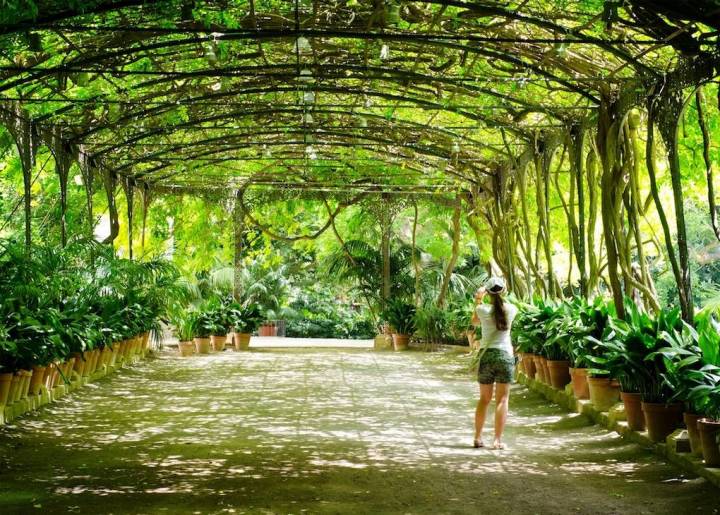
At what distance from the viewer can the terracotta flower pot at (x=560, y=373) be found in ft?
27.9

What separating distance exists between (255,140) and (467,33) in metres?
6.22

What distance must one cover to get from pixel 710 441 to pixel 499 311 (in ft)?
5.68

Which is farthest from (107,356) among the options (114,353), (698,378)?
(698,378)

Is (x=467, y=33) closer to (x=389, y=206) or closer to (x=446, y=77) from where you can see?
(x=446, y=77)

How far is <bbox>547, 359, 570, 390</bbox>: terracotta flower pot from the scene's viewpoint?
27.9 ft

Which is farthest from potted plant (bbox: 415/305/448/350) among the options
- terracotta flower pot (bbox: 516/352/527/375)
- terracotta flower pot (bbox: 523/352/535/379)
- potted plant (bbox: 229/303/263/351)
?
terracotta flower pot (bbox: 523/352/535/379)

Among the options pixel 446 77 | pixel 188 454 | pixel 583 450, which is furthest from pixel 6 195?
pixel 583 450

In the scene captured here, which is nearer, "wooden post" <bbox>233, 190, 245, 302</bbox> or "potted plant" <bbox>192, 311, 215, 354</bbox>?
"potted plant" <bbox>192, 311, 215, 354</bbox>

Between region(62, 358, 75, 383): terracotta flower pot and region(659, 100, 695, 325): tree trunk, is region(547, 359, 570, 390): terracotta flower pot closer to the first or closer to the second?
region(659, 100, 695, 325): tree trunk

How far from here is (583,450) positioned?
6156mm

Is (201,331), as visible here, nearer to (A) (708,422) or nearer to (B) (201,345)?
(B) (201,345)

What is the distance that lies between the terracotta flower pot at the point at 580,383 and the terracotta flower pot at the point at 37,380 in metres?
4.66

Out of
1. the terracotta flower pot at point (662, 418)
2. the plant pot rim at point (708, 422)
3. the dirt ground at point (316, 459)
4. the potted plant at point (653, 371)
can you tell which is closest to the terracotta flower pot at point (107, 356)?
the dirt ground at point (316, 459)

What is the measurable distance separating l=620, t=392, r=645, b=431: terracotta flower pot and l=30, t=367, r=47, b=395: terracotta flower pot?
485 cm
